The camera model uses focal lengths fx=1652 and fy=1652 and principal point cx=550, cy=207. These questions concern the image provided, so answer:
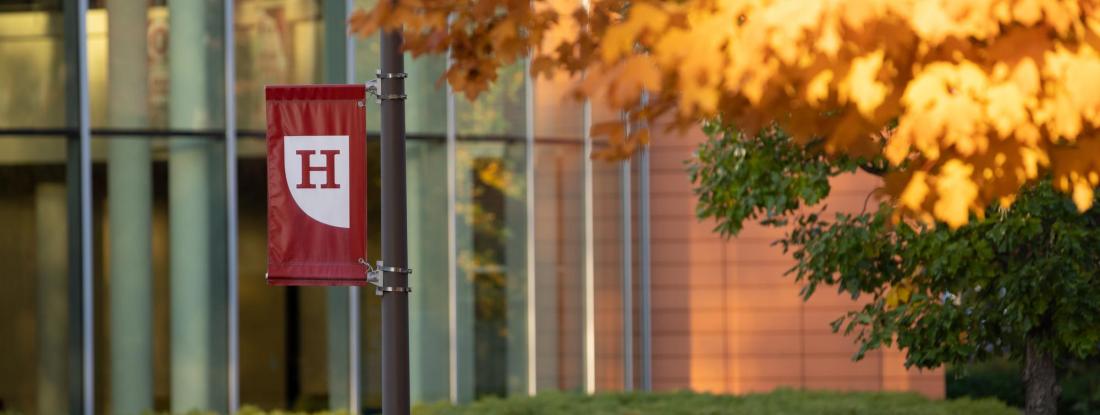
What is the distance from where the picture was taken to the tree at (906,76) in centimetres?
518

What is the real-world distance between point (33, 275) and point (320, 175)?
768 centimetres

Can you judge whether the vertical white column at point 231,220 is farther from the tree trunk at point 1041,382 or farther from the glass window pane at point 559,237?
the tree trunk at point 1041,382

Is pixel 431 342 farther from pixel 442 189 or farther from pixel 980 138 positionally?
pixel 980 138

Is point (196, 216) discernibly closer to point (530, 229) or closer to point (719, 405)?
point (530, 229)

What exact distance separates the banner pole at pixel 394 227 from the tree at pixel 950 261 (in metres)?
4.26

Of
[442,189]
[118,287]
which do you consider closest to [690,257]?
[442,189]

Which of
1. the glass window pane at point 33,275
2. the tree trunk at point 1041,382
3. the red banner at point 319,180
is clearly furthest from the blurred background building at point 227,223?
the red banner at point 319,180

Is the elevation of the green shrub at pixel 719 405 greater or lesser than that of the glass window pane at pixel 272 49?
lesser

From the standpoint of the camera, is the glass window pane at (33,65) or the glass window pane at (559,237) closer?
the glass window pane at (33,65)

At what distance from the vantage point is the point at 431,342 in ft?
60.7

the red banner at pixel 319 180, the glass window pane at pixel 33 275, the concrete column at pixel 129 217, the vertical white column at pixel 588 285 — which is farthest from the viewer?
the vertical white column at pixel 588 285

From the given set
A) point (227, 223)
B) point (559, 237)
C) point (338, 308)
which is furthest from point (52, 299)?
point (559, 237)

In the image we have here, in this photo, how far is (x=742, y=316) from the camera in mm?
23109

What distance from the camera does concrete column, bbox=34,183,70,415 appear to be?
53.1ft
